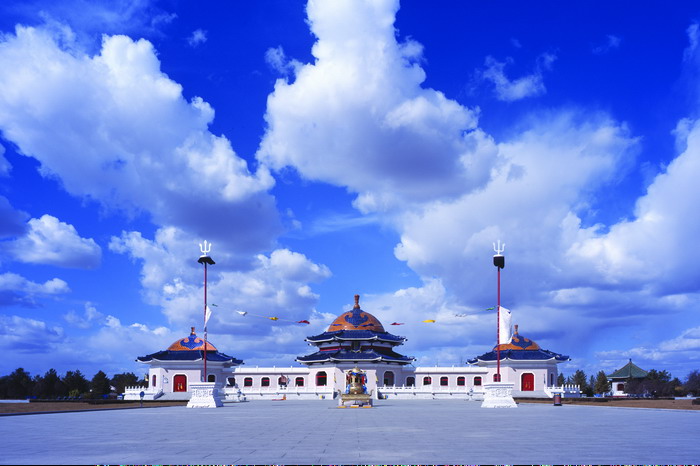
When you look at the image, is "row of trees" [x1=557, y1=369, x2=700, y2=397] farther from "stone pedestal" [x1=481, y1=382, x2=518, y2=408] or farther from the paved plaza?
the paved plaza

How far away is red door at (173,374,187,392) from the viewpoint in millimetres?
78562

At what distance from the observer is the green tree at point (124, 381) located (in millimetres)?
103375

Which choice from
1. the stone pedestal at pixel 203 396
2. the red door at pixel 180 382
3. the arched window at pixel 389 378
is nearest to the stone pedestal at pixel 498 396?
the stone pedestal at pixel 203 396

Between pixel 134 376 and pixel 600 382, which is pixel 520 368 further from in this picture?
pixel 134 376

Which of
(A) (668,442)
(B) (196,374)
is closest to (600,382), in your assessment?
(B) (196,374)

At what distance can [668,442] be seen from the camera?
1683 centimetres

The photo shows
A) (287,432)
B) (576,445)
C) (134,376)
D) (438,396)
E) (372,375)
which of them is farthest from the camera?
(134,376)

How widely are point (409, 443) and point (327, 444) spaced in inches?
85.6

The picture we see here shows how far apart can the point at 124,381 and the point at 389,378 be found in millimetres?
50848

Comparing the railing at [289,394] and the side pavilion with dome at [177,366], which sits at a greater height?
the side pavilion with dome at [177,366]

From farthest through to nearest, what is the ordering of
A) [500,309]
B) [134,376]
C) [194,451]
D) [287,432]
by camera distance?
[134,376]
[500,309]
[287,432]
[194,451]

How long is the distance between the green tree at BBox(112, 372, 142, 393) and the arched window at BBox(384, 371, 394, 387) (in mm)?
47035

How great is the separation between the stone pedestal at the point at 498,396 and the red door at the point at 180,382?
4779 centimetres

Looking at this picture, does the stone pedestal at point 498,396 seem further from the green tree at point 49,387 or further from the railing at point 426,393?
the green tree at point 49,387
